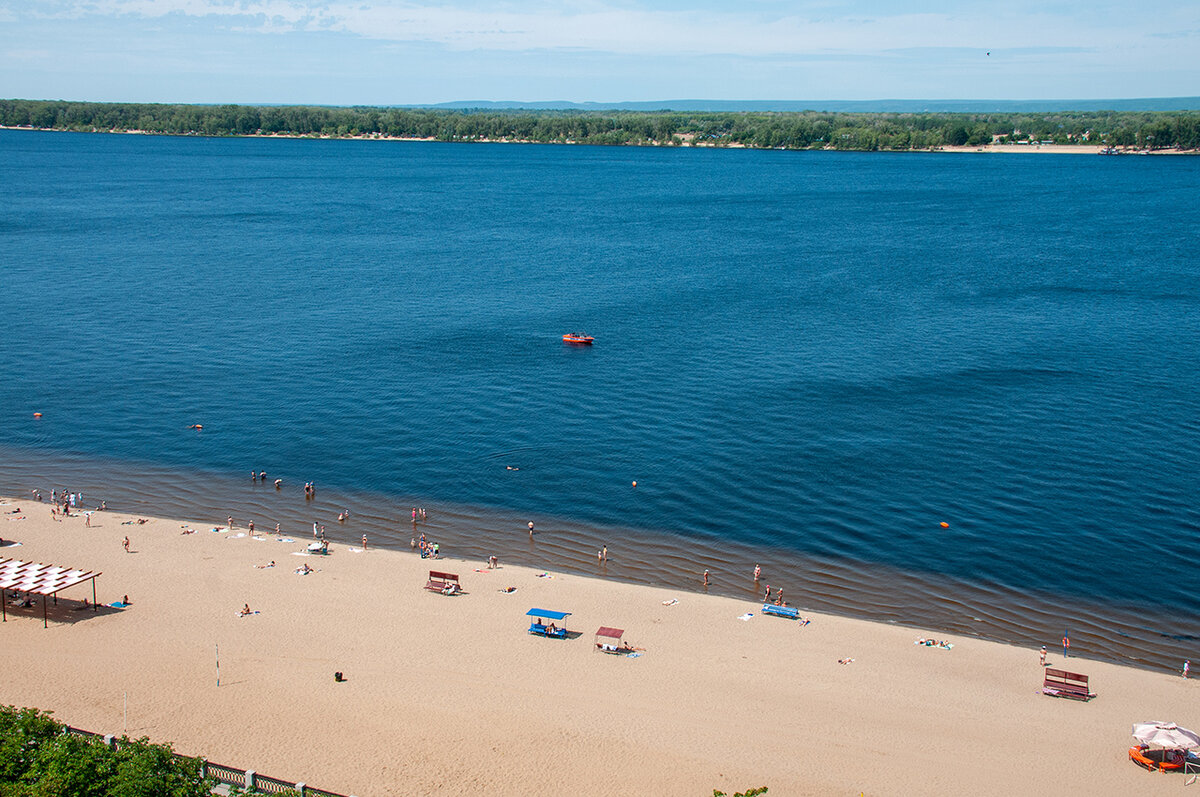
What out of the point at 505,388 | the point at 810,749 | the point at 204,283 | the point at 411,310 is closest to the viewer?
the point at 810,749

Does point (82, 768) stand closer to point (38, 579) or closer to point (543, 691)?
point (543, 691)

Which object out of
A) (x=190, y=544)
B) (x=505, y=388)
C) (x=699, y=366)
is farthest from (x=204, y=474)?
(x=699, y=366)

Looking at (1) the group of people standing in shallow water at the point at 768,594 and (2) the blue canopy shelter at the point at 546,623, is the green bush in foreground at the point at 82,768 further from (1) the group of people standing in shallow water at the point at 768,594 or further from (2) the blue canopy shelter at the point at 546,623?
(1) the group of people standing in shallow water at the point at 768,594

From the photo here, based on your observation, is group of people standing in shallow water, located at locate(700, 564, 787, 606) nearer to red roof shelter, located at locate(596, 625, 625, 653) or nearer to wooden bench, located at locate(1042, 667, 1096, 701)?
red roof shelter, located at locate(596, 625, 625, 653)

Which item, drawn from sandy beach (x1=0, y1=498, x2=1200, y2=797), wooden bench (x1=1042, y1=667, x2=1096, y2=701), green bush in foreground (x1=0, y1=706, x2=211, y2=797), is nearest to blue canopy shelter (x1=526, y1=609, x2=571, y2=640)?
sandy beach (x1=0, y1=498, x2=1200, y2=797)

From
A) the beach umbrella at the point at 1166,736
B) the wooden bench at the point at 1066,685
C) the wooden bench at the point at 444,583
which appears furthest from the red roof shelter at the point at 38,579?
the beach umbrella at the point at 1166,736

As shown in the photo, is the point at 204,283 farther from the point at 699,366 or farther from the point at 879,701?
the point at 879,701
